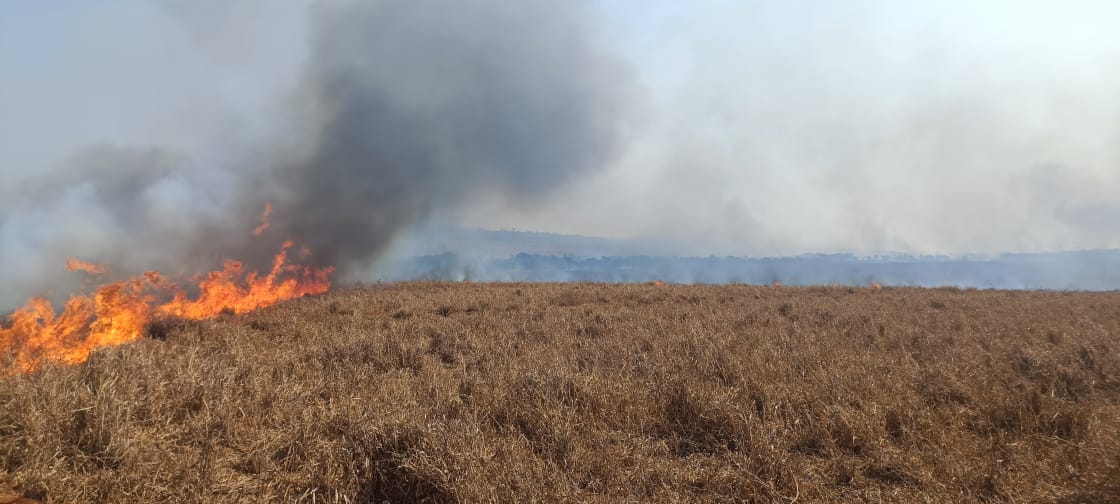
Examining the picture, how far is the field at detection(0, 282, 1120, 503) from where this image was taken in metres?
3.85

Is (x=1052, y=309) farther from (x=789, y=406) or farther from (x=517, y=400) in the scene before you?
(x=517, y=400)

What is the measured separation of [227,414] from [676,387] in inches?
201

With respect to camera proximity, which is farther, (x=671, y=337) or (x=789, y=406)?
(x=671, y=337)

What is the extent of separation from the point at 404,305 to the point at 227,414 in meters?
10.2

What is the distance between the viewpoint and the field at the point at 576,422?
12.6 ft

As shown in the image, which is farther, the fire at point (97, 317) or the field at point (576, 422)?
the fire at point (97, 317)

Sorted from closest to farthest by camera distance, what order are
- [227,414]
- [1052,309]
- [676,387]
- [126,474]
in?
[126,474] → [227,414] → [676,387] → [1052,309]

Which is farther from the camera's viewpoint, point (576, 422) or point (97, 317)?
point (97, 317)

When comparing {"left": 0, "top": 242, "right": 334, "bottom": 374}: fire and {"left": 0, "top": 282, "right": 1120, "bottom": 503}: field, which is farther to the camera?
{"left": 0, "top": 242, "right": 334, "bottom": 374}: fire

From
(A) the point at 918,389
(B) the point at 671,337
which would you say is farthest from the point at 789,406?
(B) the point at 671,337

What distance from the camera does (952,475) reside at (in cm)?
405

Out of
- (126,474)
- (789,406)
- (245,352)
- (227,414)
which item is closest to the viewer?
(126,474)

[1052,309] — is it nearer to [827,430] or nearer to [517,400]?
[827,430]

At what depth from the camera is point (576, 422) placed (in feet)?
17.4
